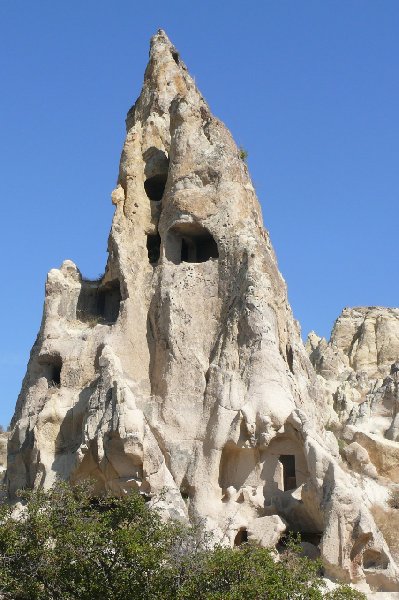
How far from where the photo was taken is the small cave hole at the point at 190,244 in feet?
89.4

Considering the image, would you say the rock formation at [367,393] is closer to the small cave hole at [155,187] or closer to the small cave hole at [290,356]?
the small cave hole at [290,356]

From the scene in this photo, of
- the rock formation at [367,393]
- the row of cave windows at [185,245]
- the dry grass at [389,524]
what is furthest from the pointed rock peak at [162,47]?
the dry grass at [389,524]

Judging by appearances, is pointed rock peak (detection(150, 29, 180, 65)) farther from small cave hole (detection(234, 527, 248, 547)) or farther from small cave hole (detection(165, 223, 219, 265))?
small cave hole (detection(234, 527, 248, 547))

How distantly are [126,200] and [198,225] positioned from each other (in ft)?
8.91

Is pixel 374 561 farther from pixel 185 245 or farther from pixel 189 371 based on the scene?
pixel 185 245

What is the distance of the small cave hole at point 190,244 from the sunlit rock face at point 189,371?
0.19 feet

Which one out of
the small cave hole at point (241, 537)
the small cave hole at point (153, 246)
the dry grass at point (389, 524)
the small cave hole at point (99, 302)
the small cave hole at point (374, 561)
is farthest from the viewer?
the small cave hole at point (153, 246)

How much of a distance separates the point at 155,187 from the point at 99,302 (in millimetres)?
4013

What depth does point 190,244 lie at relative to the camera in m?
28.1

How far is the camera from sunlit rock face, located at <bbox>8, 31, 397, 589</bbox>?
72.5ft

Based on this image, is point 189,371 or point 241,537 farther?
point 189,371

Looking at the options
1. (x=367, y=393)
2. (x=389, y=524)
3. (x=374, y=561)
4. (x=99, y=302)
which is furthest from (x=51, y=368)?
(x=367, y=393)

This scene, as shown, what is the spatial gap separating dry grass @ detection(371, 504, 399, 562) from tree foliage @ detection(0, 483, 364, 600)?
5754 mm

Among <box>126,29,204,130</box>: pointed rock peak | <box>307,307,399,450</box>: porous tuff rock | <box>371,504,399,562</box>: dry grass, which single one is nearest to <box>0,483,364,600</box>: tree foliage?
<box>371,504,399,562</box>: dry grass
